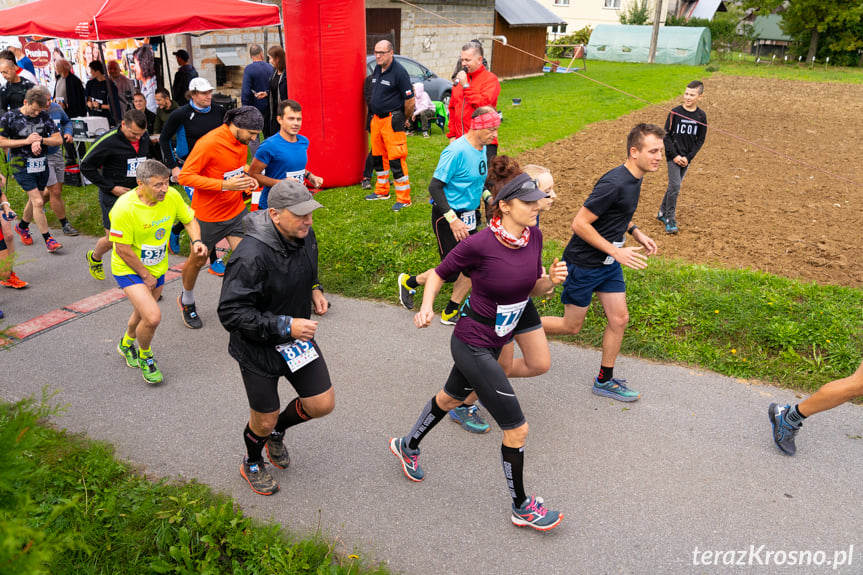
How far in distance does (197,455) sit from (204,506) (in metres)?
0.63

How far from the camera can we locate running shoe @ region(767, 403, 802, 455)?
4.33 meters

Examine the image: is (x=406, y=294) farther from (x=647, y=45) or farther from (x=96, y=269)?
(x=647, y=45)

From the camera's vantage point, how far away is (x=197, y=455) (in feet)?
14.3

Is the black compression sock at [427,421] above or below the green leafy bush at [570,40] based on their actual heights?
below

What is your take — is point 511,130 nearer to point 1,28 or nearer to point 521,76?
point 1,28

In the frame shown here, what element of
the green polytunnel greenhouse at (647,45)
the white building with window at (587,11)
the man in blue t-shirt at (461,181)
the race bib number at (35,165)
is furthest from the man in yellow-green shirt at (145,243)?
the white building with window at (587,11)

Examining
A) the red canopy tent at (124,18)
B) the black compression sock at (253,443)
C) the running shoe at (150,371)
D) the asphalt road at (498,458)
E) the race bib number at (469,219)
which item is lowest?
the asphalt road at (498,458)

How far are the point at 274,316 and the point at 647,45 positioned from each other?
3973cm

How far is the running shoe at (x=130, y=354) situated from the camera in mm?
5535

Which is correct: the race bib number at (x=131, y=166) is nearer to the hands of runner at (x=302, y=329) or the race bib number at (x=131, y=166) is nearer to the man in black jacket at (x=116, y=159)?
the man in black jacket at (x=116, y=159)

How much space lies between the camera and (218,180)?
610cm

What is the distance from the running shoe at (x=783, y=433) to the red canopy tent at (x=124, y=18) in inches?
402

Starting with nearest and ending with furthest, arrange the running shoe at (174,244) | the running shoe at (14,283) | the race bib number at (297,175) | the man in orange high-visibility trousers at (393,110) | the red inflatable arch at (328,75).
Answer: the race bib number at (297,175)
the running shoe at (14,283)
the running shoe at (174,244)
the man in orange high-visibility trousers at (393,110)
the red inflatable arch at (328,75)

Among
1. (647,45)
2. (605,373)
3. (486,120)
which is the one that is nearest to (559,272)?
(605,373)
